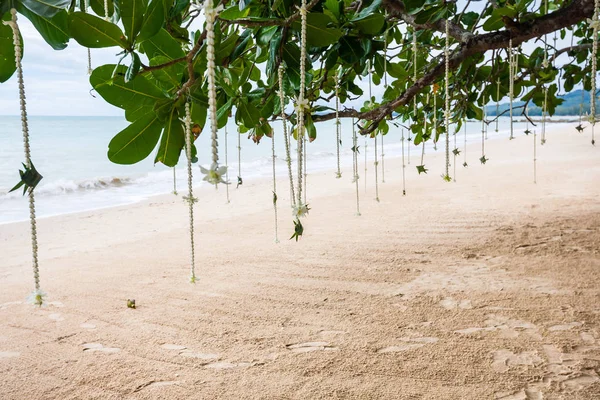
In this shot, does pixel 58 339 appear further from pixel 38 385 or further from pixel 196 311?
pixel 196 311

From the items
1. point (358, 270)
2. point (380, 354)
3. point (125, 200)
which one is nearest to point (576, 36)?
point (358, 270)

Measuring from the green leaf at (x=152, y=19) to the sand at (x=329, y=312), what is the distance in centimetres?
123

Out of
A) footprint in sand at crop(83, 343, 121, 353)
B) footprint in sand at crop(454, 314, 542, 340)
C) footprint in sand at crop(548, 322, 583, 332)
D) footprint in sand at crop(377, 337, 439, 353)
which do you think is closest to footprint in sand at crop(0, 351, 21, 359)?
footprint in sand at crop(83, 343, 121, 353)

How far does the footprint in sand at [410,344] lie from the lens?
74.8 inches

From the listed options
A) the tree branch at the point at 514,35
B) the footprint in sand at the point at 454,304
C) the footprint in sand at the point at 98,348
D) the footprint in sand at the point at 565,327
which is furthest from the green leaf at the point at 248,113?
Answer: the footprint in sand at the point at 565,327

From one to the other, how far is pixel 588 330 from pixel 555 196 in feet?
11.0

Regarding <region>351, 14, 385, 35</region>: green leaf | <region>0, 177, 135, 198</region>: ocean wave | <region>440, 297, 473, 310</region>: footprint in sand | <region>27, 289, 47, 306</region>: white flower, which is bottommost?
<region>440, 297, 473, 310</region>: footprint in sand

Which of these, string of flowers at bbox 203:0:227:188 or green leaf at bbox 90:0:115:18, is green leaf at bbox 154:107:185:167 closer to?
green leaf at bbox 90:0:115:18

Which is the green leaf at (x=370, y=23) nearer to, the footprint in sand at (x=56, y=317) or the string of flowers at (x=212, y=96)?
the string of flowers at (x=212, y=96)

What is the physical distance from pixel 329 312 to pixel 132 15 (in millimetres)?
1752

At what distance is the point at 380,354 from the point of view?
187 cm

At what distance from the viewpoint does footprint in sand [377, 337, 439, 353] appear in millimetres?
1899

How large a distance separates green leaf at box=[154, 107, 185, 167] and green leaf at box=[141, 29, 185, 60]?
0.49 ft

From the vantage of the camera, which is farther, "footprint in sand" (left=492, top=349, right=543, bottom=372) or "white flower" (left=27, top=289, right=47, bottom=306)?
"footprint in sand" (left=492, top=349, right=543, bottom=372)
